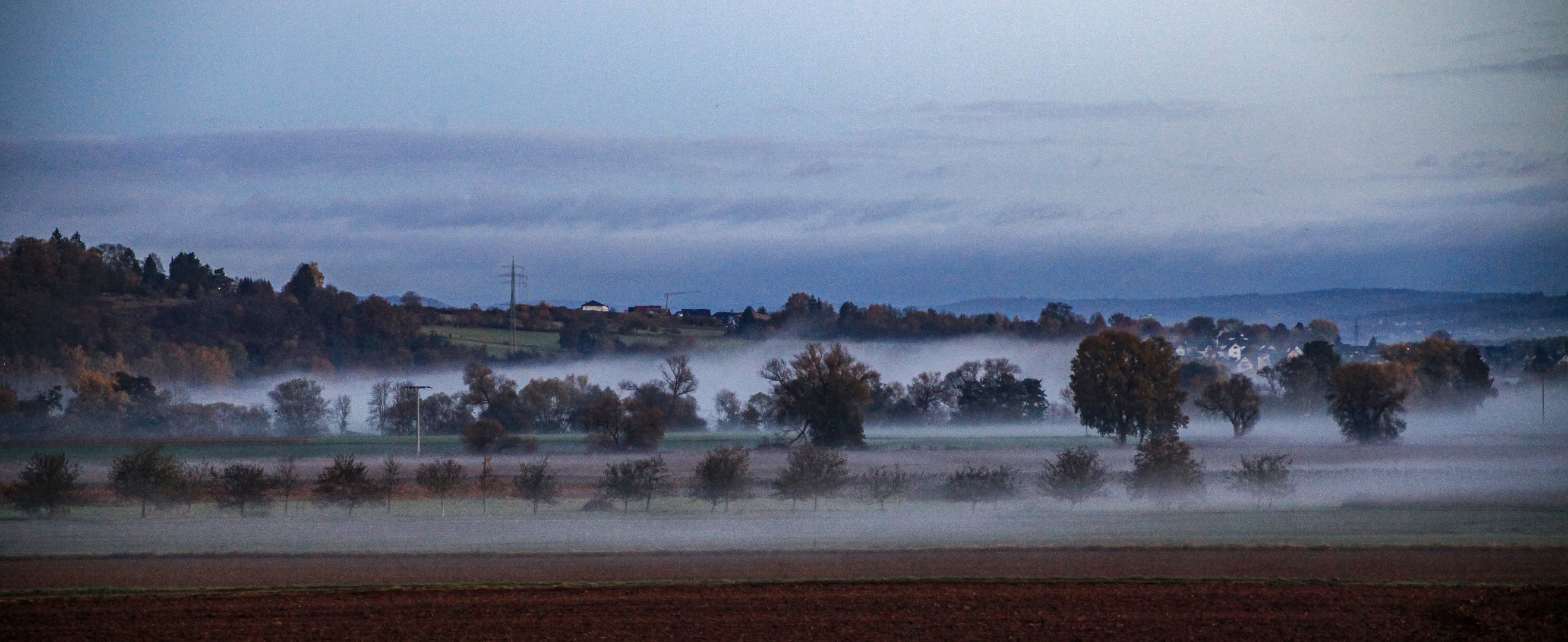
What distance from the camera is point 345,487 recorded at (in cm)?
3175

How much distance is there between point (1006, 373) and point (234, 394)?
39439mm

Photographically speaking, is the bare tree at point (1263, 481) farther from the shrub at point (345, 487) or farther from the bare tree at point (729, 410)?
the shrub at point (345, 487)

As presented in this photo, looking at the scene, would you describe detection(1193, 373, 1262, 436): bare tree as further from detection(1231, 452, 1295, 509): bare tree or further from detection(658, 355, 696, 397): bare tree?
detection(658, 355, 696, 397): bare tree

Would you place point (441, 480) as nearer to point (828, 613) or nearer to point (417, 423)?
point (417, 423)

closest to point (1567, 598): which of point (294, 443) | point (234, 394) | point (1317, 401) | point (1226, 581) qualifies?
point (1226, 581)

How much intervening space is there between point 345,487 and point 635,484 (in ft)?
26.6

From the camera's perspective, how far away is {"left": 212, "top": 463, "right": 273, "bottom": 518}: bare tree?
31.3 metres

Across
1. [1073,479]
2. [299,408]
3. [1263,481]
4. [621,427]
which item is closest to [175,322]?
[299,408]

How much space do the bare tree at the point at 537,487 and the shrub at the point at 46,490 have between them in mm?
12086

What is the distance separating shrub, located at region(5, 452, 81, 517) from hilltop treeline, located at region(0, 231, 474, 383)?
2247cm

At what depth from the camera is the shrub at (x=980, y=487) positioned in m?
32.6

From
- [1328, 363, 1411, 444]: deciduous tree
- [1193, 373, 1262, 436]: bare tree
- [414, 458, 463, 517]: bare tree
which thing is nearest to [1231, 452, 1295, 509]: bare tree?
→ [1328, 363, 1411, 444]: deciduous tree

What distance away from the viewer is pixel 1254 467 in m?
34.1

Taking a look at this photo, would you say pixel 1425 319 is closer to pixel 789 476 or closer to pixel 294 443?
pixel 789 476
